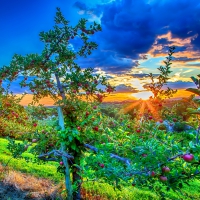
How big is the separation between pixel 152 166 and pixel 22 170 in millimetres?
8385

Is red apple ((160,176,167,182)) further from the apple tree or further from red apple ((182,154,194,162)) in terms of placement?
the apple tree

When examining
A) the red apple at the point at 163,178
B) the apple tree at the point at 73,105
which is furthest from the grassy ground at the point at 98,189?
the red apple at the point at 163,178

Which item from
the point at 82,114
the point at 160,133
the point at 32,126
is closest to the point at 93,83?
the point at 82,114

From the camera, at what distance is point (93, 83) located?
4.92 metres

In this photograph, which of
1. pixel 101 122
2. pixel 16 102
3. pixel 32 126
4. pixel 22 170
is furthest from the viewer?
pixel 22 170

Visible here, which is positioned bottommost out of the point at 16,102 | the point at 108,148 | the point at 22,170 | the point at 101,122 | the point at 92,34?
the point at 22,170

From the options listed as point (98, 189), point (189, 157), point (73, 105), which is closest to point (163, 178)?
point (189, 157)

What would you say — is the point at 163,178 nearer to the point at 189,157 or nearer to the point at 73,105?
the point at 189,157

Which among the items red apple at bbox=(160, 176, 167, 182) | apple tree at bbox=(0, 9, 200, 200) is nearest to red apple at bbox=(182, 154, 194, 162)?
red apple at bbox=(160, 176, 167, 182)

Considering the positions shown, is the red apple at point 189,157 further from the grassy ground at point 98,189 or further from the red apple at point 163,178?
the grassy ground at point 98,189

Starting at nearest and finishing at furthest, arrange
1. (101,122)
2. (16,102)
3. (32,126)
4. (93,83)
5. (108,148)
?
(108,148) < (93,83) < (101,122) < (32,126) < (16,102)

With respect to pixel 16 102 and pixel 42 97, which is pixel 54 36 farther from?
pixel 16 102

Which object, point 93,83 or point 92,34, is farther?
point 92,34

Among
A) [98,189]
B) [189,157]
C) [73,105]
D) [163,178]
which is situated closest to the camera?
[189,157]
